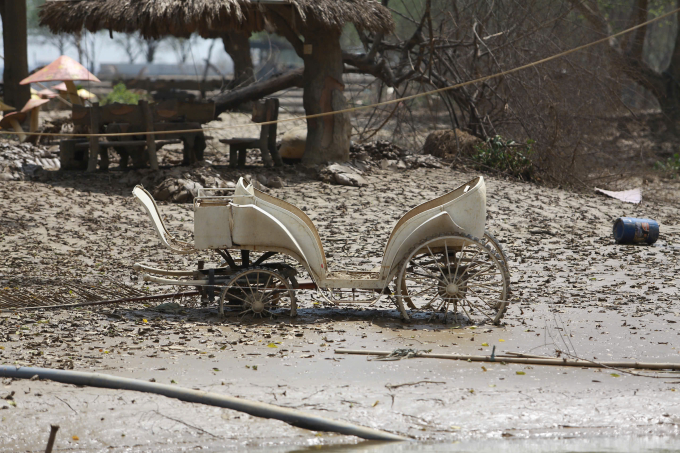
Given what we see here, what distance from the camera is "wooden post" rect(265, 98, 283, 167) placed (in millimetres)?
13875

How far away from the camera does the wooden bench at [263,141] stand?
1393 cm

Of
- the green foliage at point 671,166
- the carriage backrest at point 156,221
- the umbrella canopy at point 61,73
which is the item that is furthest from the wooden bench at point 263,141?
the green foliage at point 671,166

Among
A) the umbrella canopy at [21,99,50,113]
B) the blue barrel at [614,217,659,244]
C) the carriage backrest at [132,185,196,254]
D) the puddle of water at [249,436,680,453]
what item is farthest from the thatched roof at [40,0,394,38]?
the puddle of water at [249,436,680,453]

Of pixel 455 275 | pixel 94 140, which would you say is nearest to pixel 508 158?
pixel 94 140

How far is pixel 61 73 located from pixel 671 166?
13.6m

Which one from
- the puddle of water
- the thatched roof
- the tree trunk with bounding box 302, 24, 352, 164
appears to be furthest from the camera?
the tree trunk with bounding box 302, 24, 352, 164

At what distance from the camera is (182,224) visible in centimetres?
1056

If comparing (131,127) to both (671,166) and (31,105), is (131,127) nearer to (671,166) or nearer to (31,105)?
(31,105)

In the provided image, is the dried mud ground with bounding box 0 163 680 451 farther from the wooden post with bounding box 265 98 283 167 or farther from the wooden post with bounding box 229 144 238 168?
the wooden post with bounding box 265 98 283 167

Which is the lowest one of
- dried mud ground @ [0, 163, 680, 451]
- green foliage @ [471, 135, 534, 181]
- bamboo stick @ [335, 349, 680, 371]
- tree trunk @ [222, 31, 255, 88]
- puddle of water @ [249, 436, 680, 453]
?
puddle of water @ [249, 436, 680, 453]

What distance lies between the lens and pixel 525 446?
437 cm

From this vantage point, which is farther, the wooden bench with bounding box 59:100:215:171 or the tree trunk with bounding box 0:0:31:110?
the tree trunk with bounding box 0:0:31:110

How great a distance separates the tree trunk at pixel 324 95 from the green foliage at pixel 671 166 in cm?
846

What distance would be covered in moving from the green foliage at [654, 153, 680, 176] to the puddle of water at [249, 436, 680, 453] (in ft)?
48.3
